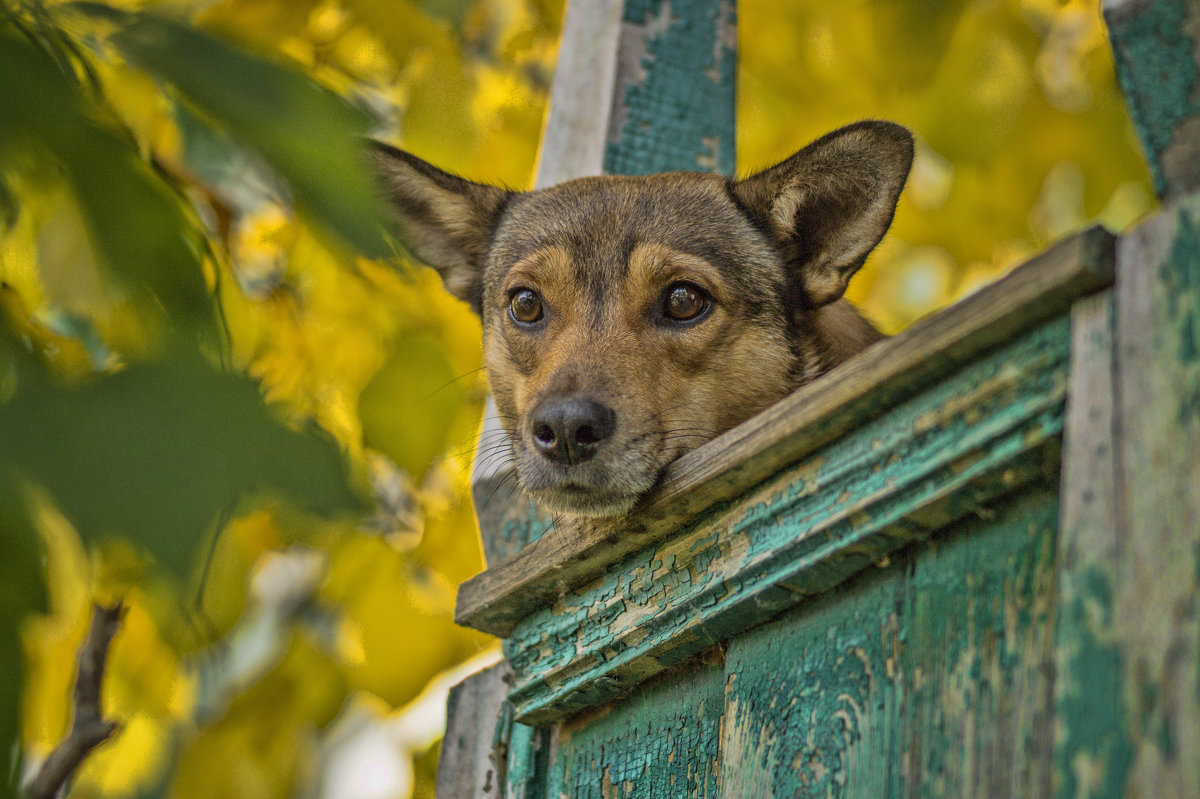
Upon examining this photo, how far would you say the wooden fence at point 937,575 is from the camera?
1.39m

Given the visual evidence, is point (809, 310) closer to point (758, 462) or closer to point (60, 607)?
point (758, 462)

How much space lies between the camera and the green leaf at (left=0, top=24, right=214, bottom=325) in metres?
1.08

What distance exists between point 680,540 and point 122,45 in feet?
4.95

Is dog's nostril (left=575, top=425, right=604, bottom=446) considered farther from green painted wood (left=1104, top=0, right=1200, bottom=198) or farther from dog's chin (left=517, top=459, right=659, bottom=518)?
green painted wood (left=1104, top=0, right=1200, bottom=198)

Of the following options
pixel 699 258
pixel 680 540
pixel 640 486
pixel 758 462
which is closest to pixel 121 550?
pixel 758 462

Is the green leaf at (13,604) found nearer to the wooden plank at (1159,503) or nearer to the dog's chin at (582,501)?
the wooden plank at (1159,503)

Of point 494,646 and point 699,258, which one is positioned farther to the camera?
point 494,646

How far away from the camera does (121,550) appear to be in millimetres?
928

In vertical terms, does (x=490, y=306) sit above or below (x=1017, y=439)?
above

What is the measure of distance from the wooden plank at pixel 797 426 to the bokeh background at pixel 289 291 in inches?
13.9

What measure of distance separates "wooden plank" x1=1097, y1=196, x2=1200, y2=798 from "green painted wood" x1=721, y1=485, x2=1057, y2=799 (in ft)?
0.71

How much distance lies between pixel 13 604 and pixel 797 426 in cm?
124

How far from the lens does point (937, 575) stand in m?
1.85

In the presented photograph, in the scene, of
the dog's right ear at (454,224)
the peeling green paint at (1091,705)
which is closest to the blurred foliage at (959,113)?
the dog's right ear at (454,224)
